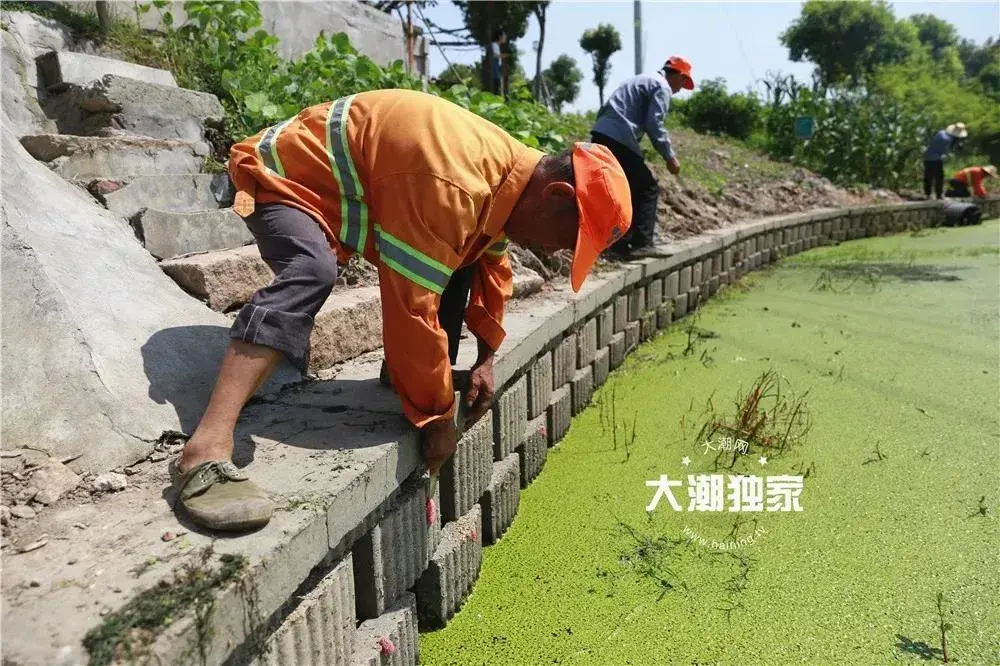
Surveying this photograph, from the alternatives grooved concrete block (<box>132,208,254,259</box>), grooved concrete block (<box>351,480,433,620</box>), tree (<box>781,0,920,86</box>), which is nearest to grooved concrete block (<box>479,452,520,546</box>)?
grooved concrete block (<box>351,480,433,620</box>)

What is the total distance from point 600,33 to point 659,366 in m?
26.1

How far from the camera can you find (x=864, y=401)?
340 centimetres

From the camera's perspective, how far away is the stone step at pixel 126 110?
2746 mm

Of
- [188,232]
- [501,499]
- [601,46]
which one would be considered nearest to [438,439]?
[501,499]

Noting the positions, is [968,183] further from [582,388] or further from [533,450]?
[533,450]

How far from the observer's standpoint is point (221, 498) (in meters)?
1.20

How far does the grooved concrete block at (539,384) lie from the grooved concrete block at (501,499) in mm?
284

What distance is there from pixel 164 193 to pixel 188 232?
0.30m

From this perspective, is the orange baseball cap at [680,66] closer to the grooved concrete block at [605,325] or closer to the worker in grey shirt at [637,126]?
the worker in grey shirt at [637,126]

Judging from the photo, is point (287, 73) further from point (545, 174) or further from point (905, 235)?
point (905, 235)

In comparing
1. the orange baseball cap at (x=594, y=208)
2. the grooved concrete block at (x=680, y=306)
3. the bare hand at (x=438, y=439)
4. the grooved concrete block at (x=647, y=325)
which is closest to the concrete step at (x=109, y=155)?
the bare hand at (x=438, y=439)

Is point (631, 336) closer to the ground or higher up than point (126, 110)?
closer to the ground

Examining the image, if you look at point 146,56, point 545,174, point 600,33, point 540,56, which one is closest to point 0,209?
point 545,174

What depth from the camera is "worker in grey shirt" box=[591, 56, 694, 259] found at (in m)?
4.54
